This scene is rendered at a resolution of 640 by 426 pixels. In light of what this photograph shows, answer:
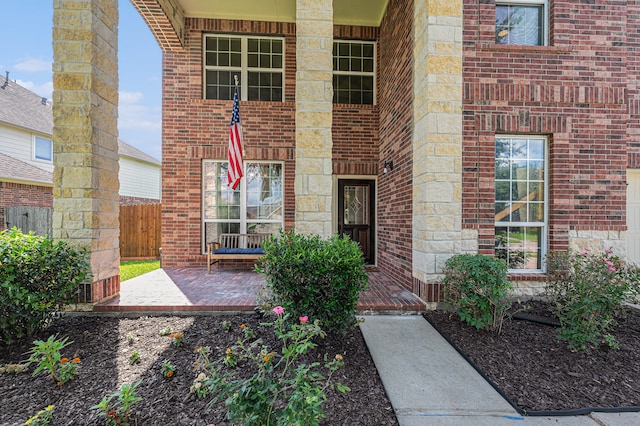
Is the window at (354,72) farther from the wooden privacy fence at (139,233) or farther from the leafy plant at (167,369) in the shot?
the wooden privacy fence at (139,233)

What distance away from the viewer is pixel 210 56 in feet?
22.5

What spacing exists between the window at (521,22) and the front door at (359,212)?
3.56m

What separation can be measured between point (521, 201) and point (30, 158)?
1780 centimetres

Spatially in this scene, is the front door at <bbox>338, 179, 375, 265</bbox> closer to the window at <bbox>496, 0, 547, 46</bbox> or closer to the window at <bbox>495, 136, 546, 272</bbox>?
the window at <bbox>495, 136, 546, 272</bbox>

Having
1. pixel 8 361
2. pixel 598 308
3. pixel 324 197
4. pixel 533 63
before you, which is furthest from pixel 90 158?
pixel 533 63

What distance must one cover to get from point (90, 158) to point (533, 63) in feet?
20.9

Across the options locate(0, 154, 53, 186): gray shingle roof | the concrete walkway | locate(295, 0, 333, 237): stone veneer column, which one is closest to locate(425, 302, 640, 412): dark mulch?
the concrete walkway

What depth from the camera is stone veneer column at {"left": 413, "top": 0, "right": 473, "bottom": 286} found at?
3.95m

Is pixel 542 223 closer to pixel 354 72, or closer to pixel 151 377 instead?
pixel 354 72

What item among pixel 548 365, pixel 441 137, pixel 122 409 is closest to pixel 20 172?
pixel 122 409

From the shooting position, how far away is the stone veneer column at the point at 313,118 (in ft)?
12.1

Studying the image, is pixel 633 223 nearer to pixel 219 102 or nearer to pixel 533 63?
pixel 533 63

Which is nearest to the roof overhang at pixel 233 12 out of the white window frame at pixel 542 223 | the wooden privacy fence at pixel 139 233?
the white window frame at pixel 542 223

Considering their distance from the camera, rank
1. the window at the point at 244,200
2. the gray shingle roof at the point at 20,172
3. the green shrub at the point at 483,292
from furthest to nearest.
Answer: the gray shingle roof at the point at 20,172 → the window at the point at 244,200 → the green shrub at the point at 483,292
